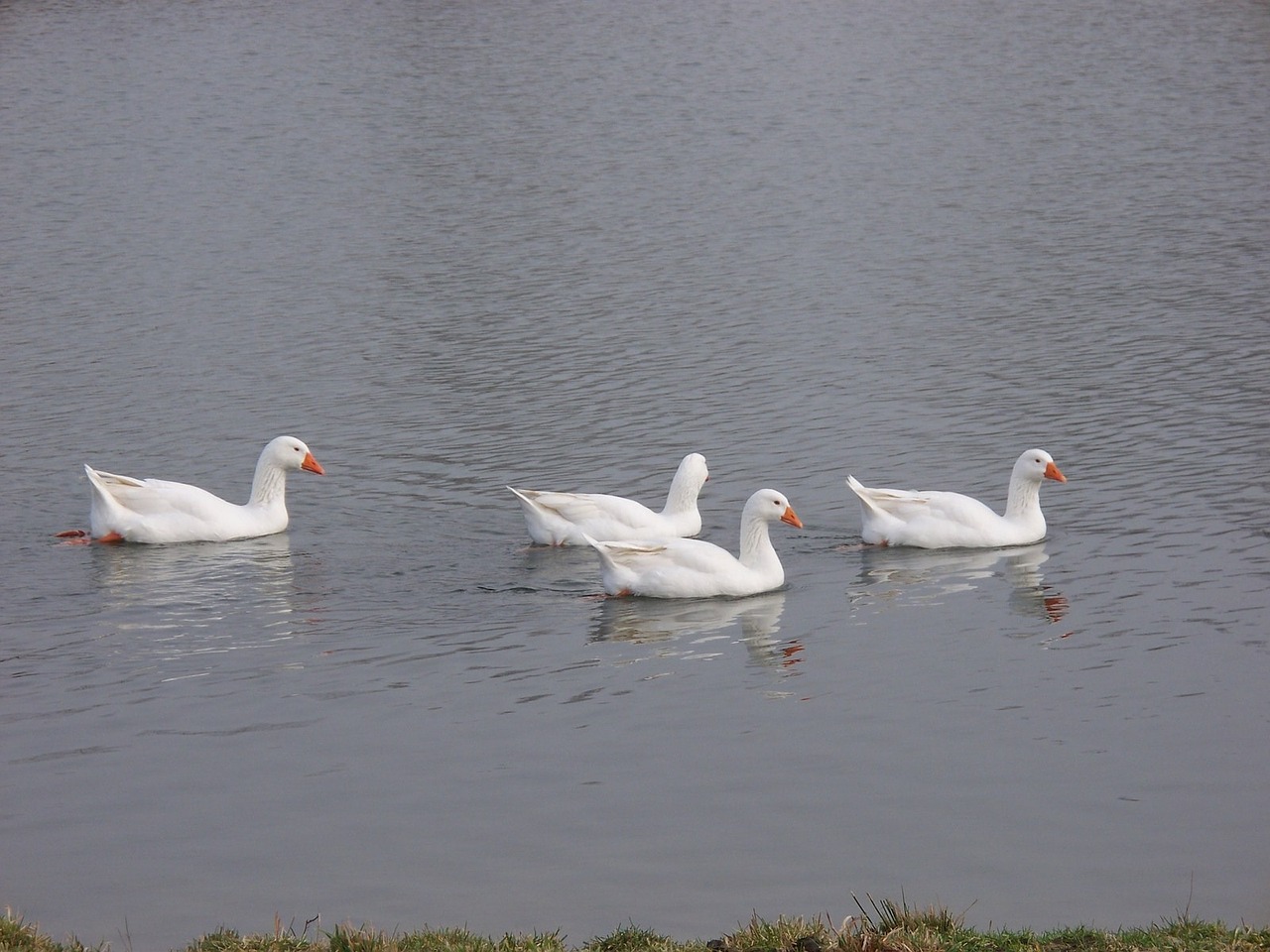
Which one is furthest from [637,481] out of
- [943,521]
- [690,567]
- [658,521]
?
[943,521]

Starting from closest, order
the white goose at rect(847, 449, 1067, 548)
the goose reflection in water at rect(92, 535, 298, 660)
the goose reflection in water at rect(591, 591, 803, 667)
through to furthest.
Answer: the goose reflection in water at rect(591, 591, 803, 667) < the goose reflection in water at rect(92, 535, 298, 660) < the white goose at rect(847, 449, 1067, 548)

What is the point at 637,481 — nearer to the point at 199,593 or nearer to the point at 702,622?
the point at 702,622

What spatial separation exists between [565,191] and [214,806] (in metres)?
28.6

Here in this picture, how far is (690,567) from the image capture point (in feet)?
53.3

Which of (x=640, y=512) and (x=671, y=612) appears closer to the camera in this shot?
(x=671, y=612)

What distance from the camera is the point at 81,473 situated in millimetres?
21266

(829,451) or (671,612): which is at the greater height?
(829,451)

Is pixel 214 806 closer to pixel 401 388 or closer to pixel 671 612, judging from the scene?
pixel 671 612

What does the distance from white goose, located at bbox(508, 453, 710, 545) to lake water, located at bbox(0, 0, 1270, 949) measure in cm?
41

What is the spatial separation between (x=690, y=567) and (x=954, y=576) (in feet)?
8.68

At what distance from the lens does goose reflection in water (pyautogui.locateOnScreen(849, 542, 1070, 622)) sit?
1562 centimetres

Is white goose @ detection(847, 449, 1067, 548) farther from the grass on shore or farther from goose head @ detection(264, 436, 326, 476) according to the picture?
the grass on shore

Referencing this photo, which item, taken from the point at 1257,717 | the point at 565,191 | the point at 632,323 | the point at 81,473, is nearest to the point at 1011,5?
the point at 565,191

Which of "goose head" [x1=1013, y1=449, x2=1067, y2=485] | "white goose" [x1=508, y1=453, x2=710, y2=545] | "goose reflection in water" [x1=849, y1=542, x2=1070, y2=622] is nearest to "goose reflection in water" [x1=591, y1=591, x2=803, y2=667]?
"goose reflection in water" [x1=849, y1=542, x2=1070, y2=622]
